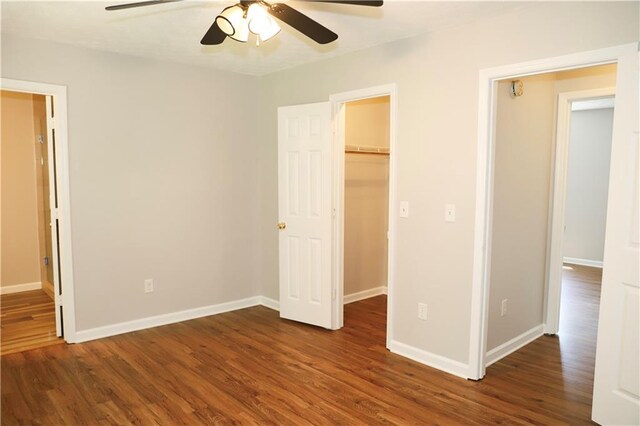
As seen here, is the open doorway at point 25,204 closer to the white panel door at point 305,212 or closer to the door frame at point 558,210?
the white panel door at point 305,212

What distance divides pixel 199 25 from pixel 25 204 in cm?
383

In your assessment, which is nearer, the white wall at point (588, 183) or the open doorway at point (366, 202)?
the open doorway at point (366, 202)

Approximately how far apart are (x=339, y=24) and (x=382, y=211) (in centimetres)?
272

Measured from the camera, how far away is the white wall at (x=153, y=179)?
147 inches

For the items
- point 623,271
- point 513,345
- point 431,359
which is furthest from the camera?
point 513,345

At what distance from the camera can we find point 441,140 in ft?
10.6

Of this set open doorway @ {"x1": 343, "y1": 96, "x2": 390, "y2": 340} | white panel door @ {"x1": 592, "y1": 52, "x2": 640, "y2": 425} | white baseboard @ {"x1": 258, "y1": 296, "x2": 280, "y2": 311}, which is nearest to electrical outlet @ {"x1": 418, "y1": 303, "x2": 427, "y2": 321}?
white panel door @ {"x1": 592, "y1": 52, "x2": 640, "y2": 425}

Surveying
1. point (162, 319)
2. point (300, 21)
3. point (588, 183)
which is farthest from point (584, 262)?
point (300, 21)

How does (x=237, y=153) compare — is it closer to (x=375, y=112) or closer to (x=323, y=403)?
(x=375, y=112)

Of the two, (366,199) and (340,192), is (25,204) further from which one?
(366,199)

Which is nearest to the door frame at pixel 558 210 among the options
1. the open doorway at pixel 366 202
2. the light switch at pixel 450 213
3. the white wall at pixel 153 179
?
the light switch at pixel 450 213

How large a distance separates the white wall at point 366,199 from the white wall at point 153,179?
3.54ft

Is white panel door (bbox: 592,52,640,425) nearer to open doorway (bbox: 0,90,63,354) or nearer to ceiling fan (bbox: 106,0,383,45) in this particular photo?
ceiling fan (bbox: 106,0,383,45)

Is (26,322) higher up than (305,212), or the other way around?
(305,212)
